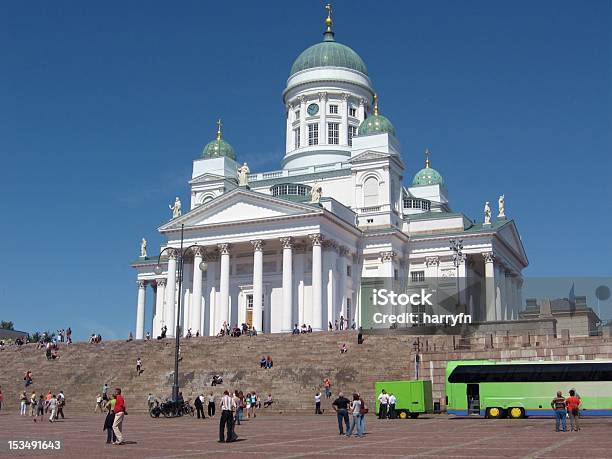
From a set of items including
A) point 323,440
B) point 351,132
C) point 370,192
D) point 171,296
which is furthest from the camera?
point 351,132

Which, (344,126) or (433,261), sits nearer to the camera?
(433,261)

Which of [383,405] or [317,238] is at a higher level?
[317,238]

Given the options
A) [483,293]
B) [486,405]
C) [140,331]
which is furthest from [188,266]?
[486,405]

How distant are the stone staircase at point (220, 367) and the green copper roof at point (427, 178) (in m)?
40.9

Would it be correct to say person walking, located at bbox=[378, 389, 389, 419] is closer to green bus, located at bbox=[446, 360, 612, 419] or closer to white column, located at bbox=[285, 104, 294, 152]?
green bus, located at bbox=[446, 360, 612, 419]

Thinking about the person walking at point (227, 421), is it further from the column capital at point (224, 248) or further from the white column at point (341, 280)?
the white column at point (341, 280)

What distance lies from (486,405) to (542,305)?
24682 mm

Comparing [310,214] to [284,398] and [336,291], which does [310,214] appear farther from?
[284,398]

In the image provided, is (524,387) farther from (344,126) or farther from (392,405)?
(344,126)

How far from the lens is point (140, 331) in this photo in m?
78.8

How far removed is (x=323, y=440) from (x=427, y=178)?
69887mm

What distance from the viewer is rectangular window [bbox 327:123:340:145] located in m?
81.6

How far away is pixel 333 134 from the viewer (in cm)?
8169

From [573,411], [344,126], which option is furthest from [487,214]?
[573,411]
